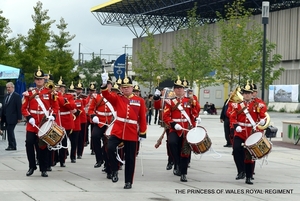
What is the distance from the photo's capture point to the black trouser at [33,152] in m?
13.6

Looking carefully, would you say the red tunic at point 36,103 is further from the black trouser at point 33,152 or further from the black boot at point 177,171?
the black boot at point 177,171

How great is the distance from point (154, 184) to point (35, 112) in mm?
2702

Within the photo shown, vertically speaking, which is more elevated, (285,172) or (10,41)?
(10,41)

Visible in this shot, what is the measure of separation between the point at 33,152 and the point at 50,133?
51 cm

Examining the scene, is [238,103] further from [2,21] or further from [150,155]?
[2,21]

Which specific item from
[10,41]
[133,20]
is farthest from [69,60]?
[133,20]

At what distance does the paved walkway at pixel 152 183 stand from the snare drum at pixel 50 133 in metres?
0.69

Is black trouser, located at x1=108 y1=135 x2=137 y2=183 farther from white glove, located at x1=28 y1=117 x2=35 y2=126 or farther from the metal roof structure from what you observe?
the metal roof structure

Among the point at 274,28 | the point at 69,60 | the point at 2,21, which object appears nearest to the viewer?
the point at 2,21

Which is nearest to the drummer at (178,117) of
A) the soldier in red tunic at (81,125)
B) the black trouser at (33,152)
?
the black trouser at (33,152)

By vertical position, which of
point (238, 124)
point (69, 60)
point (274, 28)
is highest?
point (274, 28)

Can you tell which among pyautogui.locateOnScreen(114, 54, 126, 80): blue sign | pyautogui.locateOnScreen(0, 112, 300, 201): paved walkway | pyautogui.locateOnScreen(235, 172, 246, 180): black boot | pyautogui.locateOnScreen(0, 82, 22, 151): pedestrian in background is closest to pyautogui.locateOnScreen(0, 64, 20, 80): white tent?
pyautogui.locateOnScreen(114, 54, 126, 80): blue sign

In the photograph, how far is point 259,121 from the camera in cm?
1377

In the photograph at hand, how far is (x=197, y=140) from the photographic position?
44.8 feet
